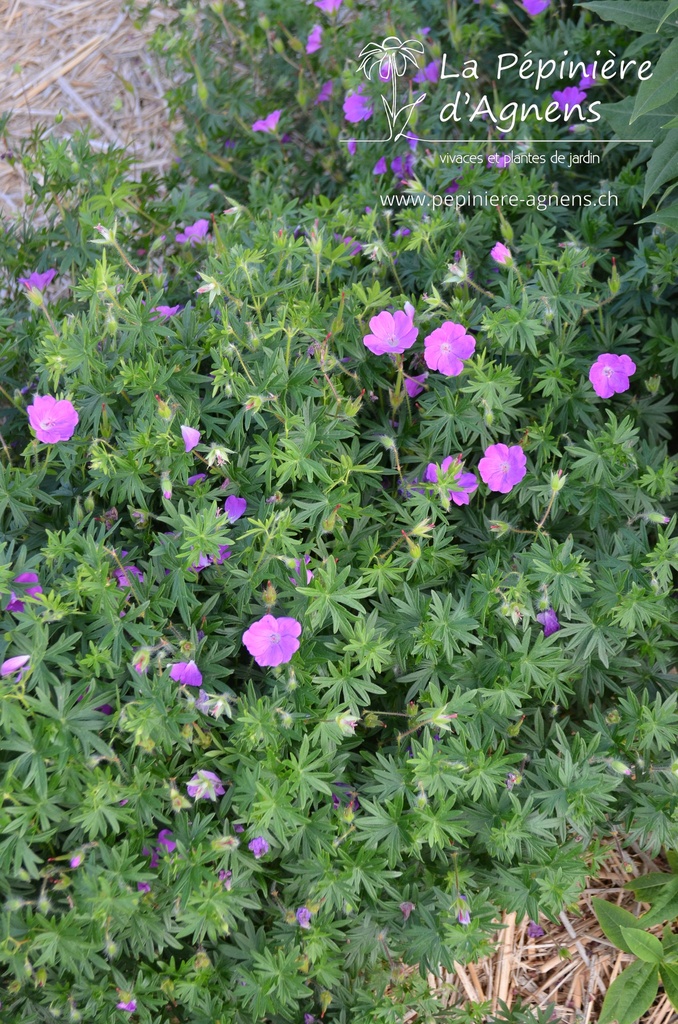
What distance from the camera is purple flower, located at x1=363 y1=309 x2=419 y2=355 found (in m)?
2.02

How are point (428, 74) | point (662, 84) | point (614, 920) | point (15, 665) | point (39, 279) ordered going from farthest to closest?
1. point (428, 74)
2. point (39, 279)
3. point (614, 920)
4. point (662, 84)
5. point (15, 665)

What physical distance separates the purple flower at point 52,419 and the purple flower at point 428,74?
1670mm

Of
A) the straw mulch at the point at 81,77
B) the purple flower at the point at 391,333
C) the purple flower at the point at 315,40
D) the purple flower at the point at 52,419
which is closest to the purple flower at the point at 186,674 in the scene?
the purple flower at the point at 52,419

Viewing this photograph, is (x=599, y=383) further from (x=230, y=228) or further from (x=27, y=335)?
(x=27, y=335)

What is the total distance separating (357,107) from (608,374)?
4.15ft

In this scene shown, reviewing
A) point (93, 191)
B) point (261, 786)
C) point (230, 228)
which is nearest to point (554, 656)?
point (261, 786)

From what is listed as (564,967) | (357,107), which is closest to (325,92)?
(357,107)

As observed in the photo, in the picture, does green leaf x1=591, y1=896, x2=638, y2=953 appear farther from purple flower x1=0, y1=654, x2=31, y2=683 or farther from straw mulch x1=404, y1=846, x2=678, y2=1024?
purple flower x1=0, y1=654, x2=31, y2=683

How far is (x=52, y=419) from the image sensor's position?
194 cm

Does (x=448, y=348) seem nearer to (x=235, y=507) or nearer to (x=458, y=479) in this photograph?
(x=458, y=479)

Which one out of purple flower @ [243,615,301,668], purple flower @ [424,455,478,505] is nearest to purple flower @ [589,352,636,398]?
purple flower @ [424,455,478,505]

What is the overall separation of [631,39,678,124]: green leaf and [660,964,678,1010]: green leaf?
2.02 meters

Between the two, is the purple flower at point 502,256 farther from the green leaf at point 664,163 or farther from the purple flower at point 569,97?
the purple flower at point 569,97

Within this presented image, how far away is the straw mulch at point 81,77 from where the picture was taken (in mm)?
3574
